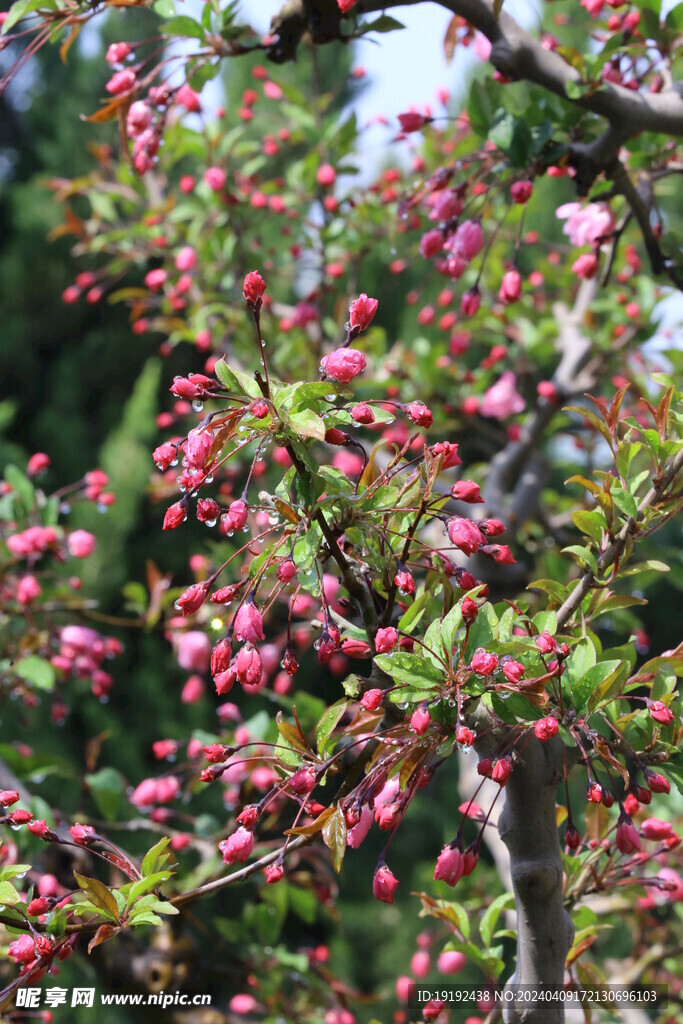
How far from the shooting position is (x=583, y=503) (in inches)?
92.1

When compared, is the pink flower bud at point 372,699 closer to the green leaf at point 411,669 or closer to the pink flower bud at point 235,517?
the green leaf at point 411,669

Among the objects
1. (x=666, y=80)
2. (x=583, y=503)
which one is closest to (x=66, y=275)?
(x=583, y=503)

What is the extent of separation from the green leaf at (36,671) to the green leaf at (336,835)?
0.87m

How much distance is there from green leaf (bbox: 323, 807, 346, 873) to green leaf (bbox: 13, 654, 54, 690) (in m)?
0.87

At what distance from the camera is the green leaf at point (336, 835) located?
715mm

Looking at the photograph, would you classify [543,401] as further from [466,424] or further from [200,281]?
[200,281]

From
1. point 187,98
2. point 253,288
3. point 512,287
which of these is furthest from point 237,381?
point 187,98

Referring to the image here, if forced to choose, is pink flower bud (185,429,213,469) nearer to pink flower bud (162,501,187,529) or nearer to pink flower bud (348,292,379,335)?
pink flower bud (162,501,187,529)

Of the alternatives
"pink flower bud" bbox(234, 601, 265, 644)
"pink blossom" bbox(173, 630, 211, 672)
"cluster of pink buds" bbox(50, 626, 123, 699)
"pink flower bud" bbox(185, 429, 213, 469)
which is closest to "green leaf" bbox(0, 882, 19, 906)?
"pink flower bud" bbox(234, 601, 265, 644)

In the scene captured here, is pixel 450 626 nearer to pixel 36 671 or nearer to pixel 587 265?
pixel 587 265

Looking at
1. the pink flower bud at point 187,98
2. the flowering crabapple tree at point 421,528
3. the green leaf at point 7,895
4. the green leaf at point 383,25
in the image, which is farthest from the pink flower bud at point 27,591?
the green leaf at point 383,25

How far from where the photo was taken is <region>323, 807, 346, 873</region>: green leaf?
2.35 feet

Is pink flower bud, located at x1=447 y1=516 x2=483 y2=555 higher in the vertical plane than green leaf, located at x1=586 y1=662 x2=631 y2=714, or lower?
higher

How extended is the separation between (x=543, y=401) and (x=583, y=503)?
43cm
